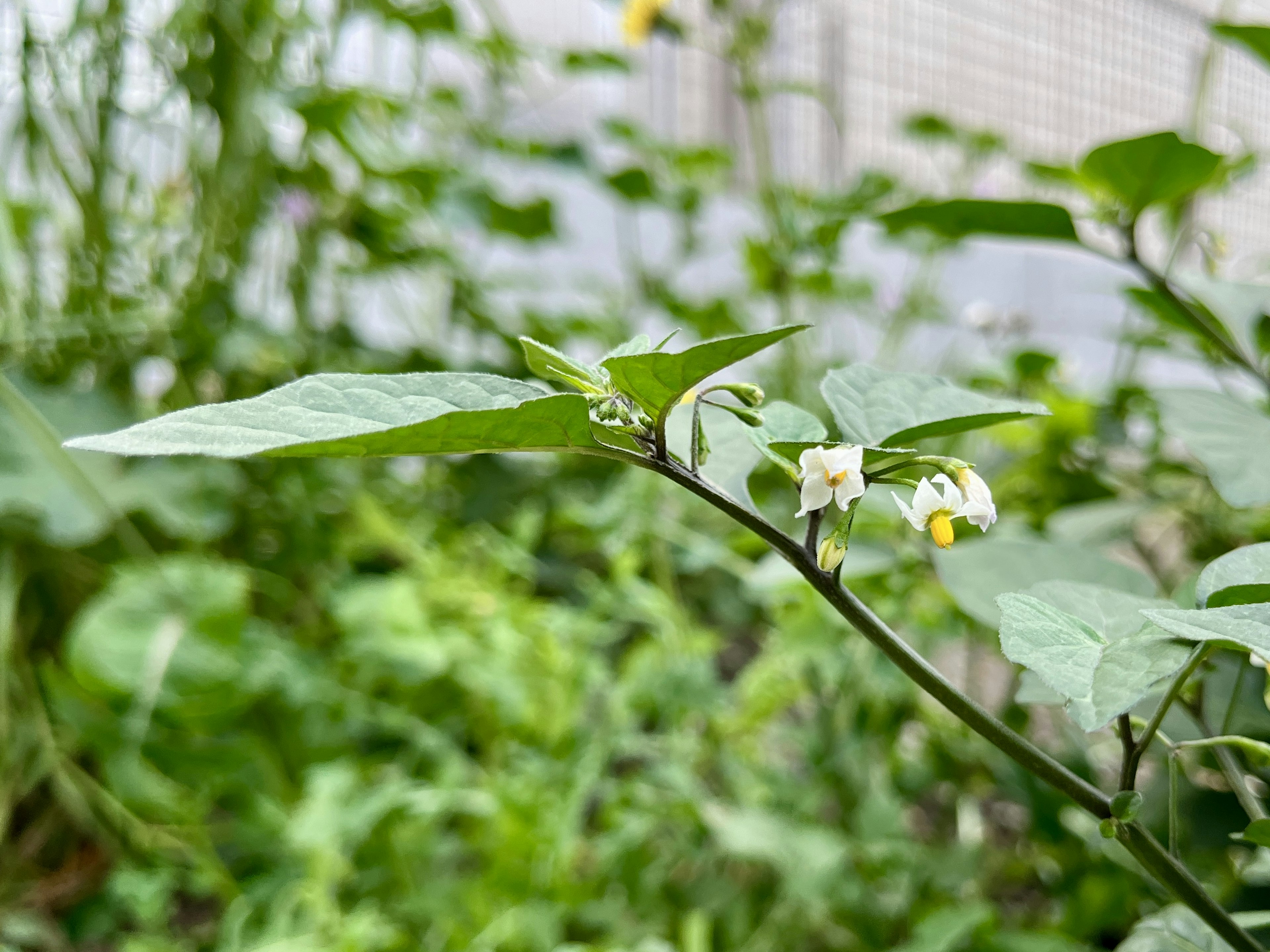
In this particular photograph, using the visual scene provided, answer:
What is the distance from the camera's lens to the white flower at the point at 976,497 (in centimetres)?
16

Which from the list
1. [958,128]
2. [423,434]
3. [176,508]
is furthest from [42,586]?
[958,128]

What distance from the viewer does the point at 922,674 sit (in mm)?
142

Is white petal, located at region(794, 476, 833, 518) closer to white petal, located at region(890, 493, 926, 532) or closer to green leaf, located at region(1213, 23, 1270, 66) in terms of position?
white petal, located at region(890, 493, 926, 532)

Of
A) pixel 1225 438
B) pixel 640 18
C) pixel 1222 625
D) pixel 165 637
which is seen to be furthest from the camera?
pixel 640 18

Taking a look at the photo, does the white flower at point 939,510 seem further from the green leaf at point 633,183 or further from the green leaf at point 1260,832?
the green leaf at point 633,183

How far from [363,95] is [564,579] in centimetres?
44

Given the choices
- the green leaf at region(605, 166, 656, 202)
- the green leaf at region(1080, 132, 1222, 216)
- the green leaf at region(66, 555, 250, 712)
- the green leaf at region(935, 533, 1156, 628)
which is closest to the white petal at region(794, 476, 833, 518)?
the green leaf at region(935, 533, 1156, 628)

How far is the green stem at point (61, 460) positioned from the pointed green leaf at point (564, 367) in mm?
427

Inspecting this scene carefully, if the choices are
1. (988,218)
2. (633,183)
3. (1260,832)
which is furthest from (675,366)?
(633,183)

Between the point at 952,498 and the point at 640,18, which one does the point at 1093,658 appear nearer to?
the point at 952,498

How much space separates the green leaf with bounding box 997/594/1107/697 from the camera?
4.9 inches

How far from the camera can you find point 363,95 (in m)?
0.63

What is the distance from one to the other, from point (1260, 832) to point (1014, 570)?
11 centimetres

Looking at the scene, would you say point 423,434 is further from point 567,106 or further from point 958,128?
point 567,106
